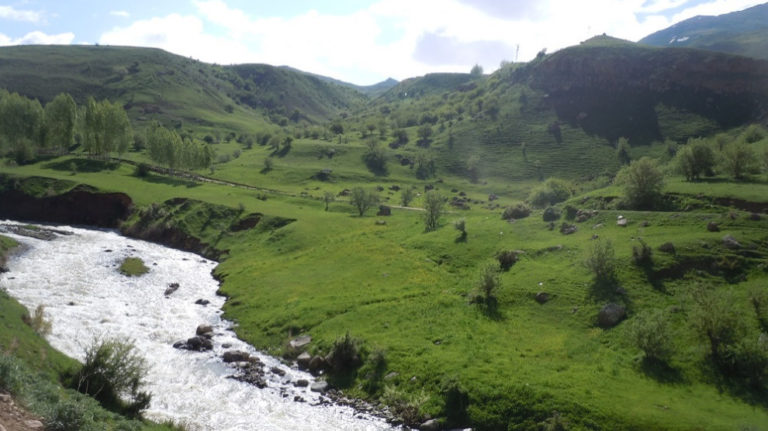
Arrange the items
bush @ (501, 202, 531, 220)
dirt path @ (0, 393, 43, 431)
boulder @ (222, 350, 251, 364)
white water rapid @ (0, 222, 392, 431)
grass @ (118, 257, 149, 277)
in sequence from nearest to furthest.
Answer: dirt path @ (0, 393, 43, 431), white water rapid @ (0, 222, 392, 431), boulder @ (222, 350, 251, 364), grass @ (118, 257, 149, 277), bush @ (501, 202, 531, 220)

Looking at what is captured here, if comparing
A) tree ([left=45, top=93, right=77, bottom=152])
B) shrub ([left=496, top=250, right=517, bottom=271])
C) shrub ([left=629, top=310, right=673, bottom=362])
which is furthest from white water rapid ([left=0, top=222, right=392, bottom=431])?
tree ([left=45, top=93, right=77, bottom=152])

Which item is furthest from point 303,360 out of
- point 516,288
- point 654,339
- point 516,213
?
point 516,213

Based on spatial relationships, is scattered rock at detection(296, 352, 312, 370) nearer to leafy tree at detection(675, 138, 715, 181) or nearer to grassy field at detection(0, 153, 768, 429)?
grassy field at detection(0, 153, 768, 429)

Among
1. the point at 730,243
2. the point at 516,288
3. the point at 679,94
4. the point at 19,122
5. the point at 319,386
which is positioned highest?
the point at 679,94

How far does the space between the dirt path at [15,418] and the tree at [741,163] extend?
302ft

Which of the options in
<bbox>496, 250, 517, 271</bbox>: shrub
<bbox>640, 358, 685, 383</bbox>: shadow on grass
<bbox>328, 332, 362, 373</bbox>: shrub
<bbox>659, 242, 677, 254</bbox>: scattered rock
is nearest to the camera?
<bbox>640, 358, 685, 383</bbox>: shadow on grass

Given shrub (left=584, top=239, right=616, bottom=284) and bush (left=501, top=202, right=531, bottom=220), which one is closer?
shrub (left=584, top=239, right=616, bottom=284)

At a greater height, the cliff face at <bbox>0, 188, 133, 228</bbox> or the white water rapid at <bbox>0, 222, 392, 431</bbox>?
the cliff face at <bbox>0, 188, 133, 228</bbox>

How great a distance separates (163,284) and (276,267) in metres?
15.6

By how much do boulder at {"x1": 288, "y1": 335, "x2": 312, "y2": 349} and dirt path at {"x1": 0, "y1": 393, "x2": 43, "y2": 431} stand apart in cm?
2641

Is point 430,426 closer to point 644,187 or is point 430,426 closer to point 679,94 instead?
point 644,187

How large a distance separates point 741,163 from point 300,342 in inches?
3035

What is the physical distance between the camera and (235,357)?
4059cm

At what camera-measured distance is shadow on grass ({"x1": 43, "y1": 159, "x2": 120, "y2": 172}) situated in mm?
112562
